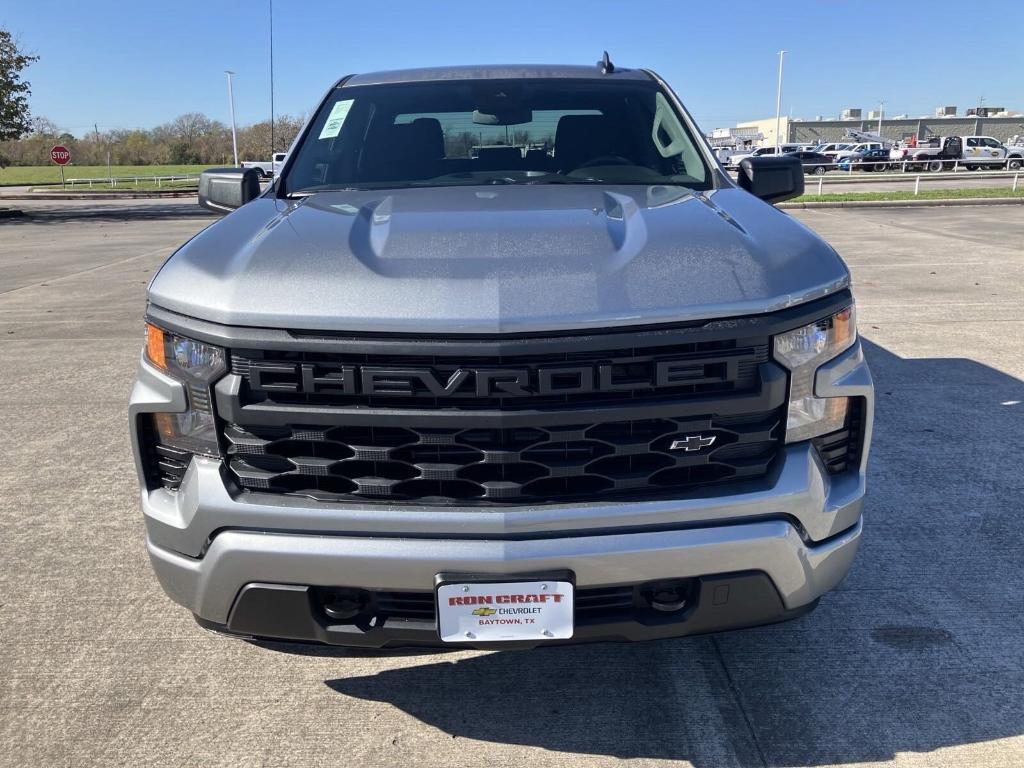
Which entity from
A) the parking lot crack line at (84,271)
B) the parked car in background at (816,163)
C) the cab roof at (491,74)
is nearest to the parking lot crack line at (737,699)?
the cab roof at (491,74)

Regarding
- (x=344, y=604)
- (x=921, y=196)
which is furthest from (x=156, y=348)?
(x=921, y=196)

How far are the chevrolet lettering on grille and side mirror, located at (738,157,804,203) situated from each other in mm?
1755

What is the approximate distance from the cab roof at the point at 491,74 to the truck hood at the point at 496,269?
56.8 inches

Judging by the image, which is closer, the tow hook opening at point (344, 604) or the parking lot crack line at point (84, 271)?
the tow hook opening at point (344, 604)

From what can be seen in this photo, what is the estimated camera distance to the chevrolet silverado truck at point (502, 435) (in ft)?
6.61

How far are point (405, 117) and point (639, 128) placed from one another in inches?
38.2

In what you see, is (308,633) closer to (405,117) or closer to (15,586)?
(15,586)

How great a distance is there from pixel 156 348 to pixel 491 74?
7.32 feet

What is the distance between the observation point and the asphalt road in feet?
7.82

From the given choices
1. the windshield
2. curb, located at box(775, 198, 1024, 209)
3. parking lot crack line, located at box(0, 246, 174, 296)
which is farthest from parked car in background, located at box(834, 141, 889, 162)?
the windshield

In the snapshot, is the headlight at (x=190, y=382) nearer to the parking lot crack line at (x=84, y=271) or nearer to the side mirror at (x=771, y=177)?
the side mirror at (x=771, y=177)

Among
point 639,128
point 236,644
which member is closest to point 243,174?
point 639,128

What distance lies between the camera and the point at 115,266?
12805mm

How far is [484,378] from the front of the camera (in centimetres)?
199
